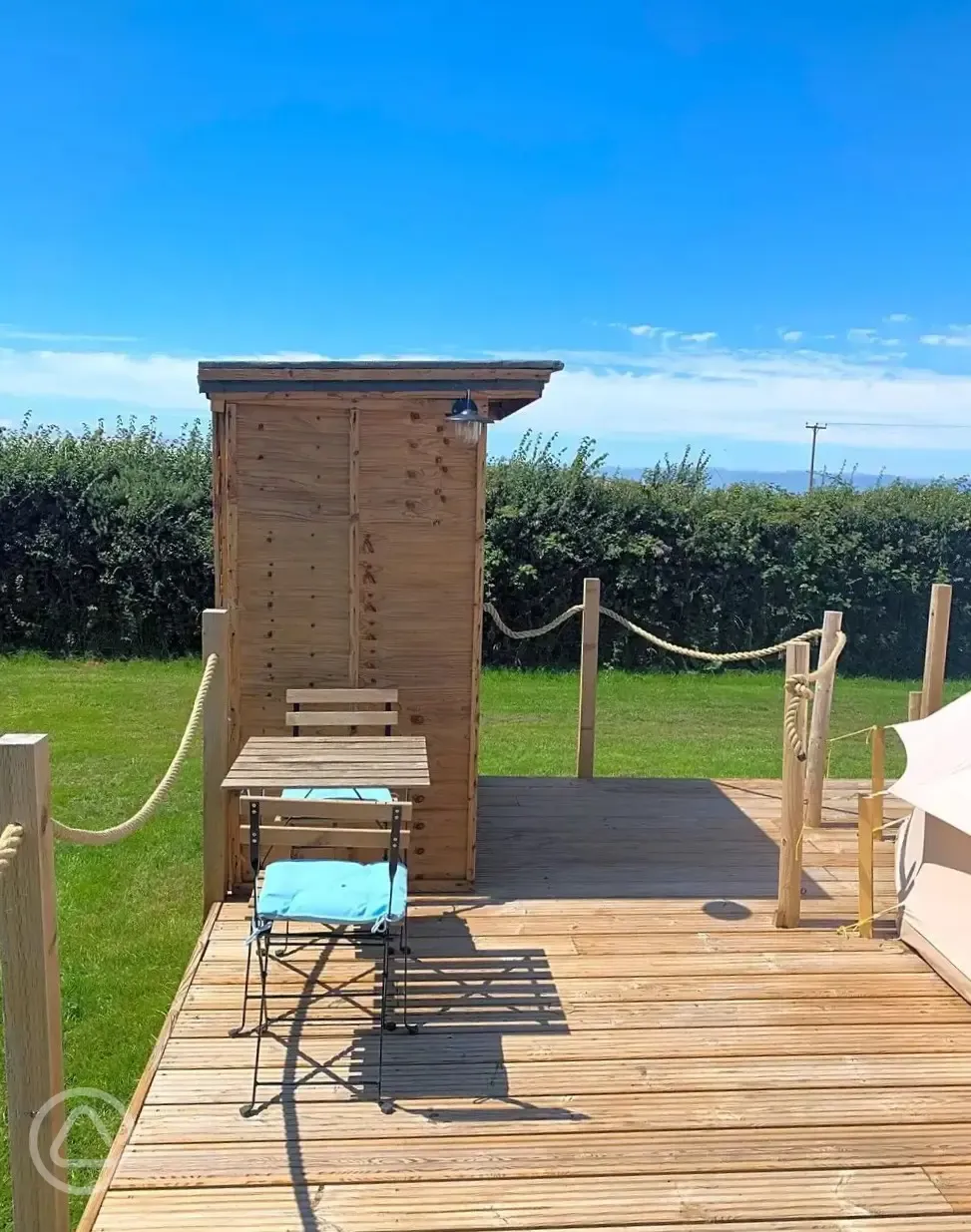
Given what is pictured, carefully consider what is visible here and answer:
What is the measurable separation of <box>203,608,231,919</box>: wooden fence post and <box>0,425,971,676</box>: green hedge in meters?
7.90

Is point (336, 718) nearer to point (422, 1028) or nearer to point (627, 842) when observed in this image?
point (422, 1028)

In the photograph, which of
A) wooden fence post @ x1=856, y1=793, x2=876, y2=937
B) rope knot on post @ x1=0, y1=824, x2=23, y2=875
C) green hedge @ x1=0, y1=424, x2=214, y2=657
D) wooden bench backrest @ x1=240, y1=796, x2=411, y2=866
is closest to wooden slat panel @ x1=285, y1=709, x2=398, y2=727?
wooden bench backrest @ x1=240, y1=796, x2=411, y2=866

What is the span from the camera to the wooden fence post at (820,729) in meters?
5.67

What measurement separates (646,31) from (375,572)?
1007 centimetres

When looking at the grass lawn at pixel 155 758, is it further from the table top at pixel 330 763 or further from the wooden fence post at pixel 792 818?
the wooden fence post at pixel 792 818

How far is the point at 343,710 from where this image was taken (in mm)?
5199

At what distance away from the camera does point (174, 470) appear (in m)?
12.9

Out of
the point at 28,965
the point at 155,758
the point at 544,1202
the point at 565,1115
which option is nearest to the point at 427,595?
the point at 565,1115

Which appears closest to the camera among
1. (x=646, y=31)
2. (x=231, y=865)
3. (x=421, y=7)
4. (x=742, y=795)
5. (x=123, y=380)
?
(x=231, y=865)

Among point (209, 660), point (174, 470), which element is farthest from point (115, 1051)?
point (174, 470)

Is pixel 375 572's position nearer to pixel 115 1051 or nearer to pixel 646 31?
pixel 115 1051

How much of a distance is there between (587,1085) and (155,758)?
5842 millimetres

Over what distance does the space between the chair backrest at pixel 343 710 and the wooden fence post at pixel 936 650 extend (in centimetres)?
381

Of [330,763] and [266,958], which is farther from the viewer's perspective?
[330,763]
